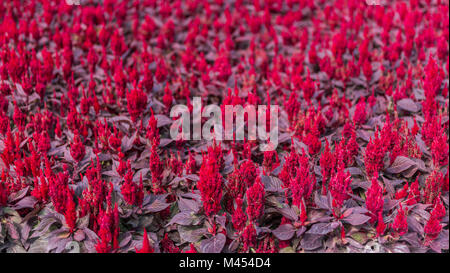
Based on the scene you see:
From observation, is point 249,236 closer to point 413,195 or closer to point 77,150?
point 413,195

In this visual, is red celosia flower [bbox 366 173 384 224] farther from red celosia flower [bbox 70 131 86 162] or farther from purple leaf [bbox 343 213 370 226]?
red celosia flower [bbox 70 131 86 162]

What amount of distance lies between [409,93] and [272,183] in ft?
5.86

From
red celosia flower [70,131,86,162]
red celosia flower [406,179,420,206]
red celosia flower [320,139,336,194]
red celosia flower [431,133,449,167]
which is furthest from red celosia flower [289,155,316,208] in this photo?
red celosia flower [70,131,86,162]

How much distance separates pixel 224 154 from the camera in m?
3.02

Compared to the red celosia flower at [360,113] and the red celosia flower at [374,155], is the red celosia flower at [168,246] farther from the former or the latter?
the red celosia flower at [360,113]

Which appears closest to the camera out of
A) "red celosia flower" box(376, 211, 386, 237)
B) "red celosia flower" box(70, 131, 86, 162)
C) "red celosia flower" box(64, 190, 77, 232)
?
"red celosia flower" box(64, 190, 77, 232)

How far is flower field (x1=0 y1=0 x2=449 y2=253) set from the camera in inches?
94.5

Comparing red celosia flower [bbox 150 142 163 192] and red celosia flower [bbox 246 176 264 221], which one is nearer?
red celosia flower [bbox 246 176 264 221]

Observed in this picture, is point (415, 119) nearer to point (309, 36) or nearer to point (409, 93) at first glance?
point (409, 93)

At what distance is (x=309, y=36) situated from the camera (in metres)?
5.07

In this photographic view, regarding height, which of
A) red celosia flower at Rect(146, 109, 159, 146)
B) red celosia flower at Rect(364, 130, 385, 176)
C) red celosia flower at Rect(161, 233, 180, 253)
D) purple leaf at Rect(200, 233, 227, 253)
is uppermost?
red celosia flower at Rect(146, 109, 159, 146)

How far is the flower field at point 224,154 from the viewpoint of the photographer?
94.5 inches

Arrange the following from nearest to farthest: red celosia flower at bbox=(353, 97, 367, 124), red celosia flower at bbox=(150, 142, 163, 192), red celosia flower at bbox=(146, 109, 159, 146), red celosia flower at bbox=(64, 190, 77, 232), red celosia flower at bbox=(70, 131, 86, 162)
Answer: red celosia flower at bbox=(64, 190, 77, 232) < red celosia flower at bbox=(150, 142, 163, 192) < red celosia flower at bbox=(70, 131, 86, 162) < red celosia flower at bbox=(146, 109, 159, 146) < red celosia flower at bbox=(353, 97, 367, 124)
